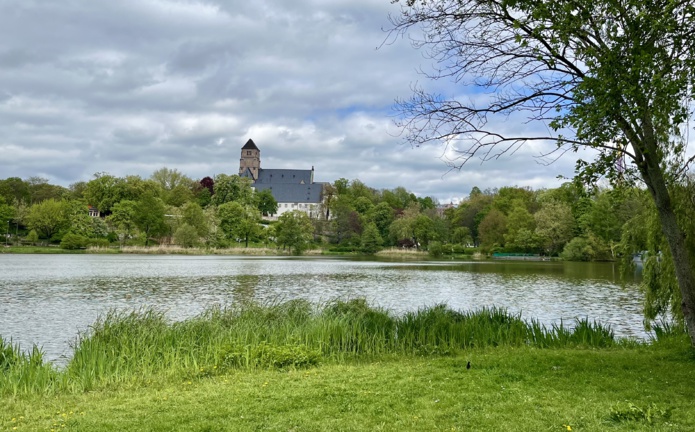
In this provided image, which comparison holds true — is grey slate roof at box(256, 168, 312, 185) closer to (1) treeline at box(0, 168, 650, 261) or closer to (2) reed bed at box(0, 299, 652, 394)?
(1) treeline at box(0, 168, 650, 261)

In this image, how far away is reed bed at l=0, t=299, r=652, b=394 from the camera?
8.05 meters

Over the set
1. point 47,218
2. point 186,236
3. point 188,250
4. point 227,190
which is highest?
point 227,190

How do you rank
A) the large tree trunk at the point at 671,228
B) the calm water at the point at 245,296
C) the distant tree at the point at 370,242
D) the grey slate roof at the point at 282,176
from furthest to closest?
the grey slate roof at the point at 282,176
the distant tree at the point at 370,242
the calm water at the point at 245,296
the large tree trunk at the point at 671,228

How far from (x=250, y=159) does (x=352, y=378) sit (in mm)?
138705

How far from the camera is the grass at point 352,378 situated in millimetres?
5324

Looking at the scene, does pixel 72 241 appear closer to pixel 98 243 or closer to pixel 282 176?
pixel 98 243

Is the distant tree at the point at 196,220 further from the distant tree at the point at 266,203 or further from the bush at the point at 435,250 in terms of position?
the distant tree at the point at 266,203

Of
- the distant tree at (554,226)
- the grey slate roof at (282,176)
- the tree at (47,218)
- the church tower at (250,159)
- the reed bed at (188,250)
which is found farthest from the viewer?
the church tower at (250,159)

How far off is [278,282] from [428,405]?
22611 millimetres

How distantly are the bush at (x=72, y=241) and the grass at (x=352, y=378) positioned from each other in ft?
211

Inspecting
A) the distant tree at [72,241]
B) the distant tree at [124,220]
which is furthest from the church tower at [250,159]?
the distant tree at [72,241]

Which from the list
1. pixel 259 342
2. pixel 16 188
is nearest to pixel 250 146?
pixel 16 188

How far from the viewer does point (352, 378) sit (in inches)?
293

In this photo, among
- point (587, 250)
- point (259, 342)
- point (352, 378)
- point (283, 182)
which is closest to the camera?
point (352, 378)
